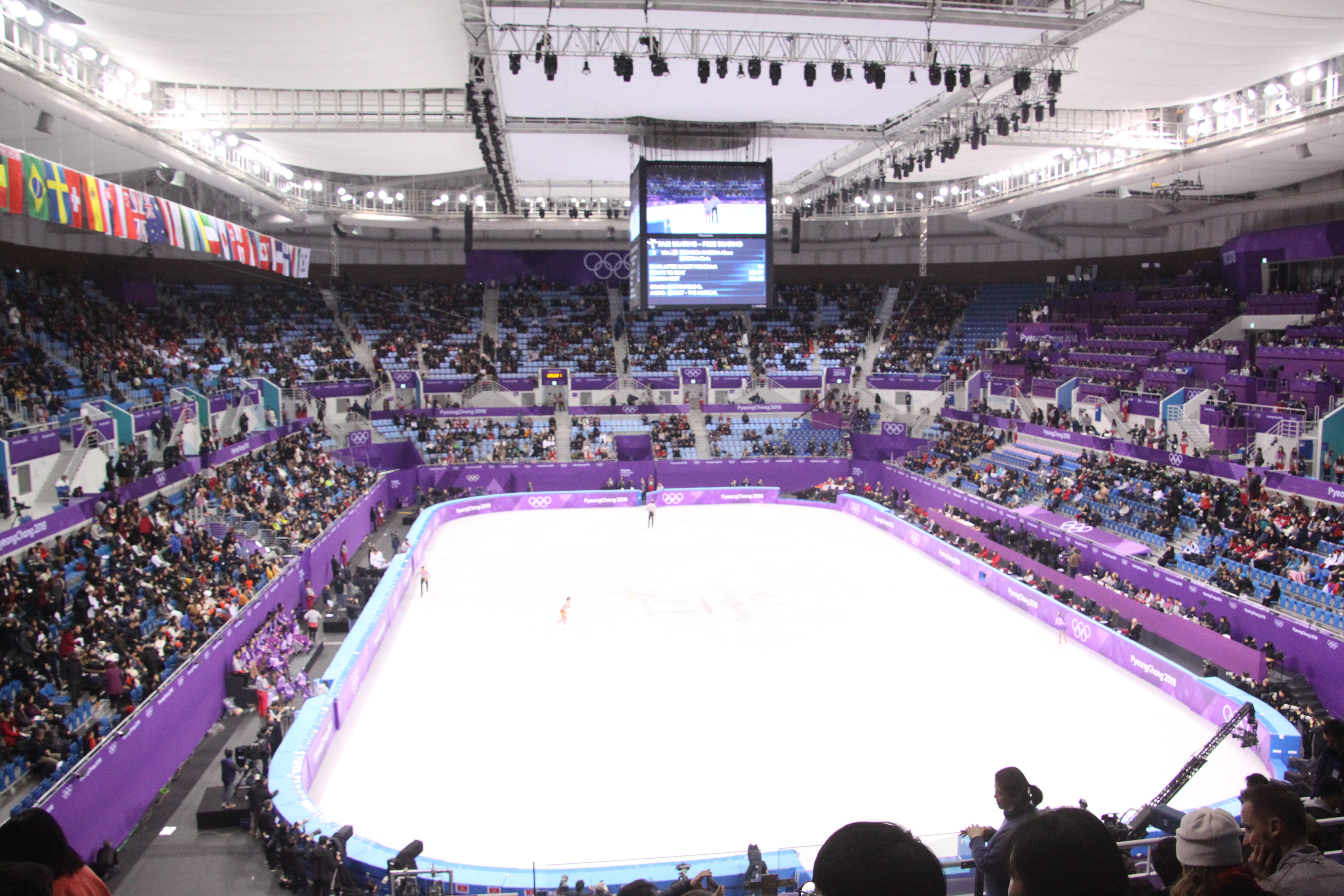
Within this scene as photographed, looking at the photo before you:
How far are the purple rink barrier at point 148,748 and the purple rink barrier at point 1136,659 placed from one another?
16.6 m

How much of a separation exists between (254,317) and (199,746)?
110 ft

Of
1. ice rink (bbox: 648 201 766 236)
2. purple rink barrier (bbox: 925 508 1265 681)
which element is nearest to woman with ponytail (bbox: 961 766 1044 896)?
purple rink barrier (bbox: 925 508 1265 681)

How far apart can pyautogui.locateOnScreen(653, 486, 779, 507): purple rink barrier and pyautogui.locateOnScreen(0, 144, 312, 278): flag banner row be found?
1926cm

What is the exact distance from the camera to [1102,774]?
14.5 metres

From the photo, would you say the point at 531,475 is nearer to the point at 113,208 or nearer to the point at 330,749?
the point at 113,208

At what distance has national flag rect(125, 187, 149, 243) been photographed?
1806 centimetres

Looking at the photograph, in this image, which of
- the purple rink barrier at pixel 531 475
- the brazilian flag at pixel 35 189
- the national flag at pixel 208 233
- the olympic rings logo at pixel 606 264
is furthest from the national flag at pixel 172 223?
the olympic rings logo at pixel 606 264

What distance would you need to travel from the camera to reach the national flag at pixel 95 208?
652 inches

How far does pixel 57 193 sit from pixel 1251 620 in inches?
945

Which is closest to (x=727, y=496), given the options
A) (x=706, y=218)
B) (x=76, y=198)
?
(x=706, y=218)

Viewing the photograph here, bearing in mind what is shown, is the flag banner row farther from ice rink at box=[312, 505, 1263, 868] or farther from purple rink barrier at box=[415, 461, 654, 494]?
purple rink barrier at box=[415, 461, 654, 494]

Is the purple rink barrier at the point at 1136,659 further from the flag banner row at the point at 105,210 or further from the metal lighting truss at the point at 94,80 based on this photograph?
the metal lighting truss at the point at 94,80

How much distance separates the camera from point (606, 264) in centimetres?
4928

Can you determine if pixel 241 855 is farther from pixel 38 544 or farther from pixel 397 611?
pixel 397 611
